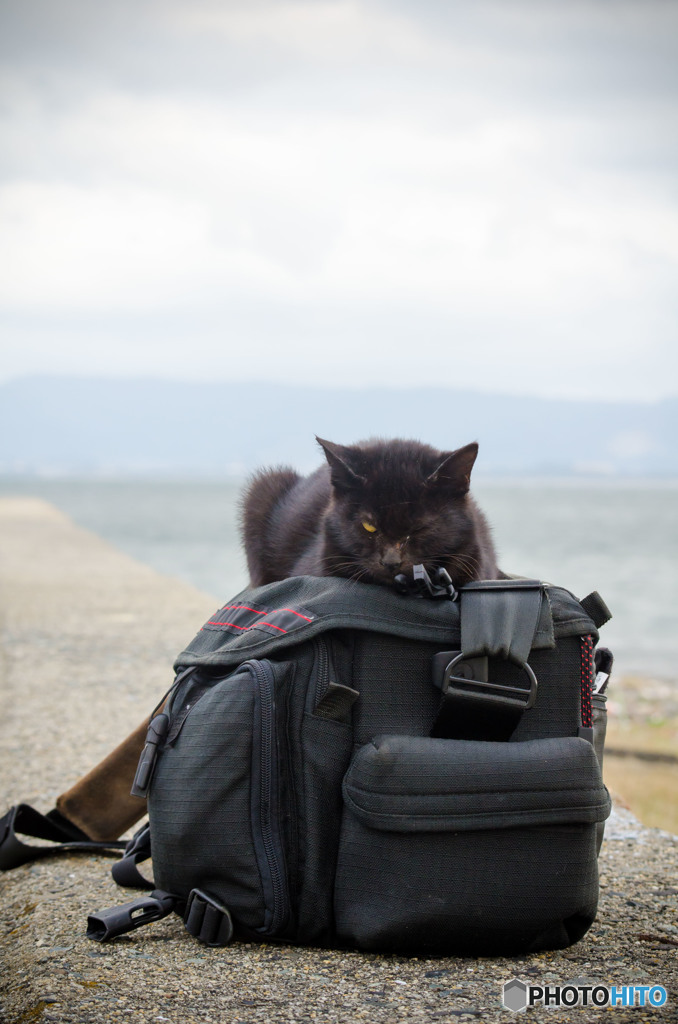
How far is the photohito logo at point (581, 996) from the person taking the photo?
1655 millimetres

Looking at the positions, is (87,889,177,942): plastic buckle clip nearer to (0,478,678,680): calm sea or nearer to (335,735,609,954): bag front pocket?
(335,735,609,954): bag front pocket

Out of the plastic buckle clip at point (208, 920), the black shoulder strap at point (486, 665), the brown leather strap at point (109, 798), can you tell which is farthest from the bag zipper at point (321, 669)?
the brown leather strap at point (109, 798)

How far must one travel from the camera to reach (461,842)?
177 cm

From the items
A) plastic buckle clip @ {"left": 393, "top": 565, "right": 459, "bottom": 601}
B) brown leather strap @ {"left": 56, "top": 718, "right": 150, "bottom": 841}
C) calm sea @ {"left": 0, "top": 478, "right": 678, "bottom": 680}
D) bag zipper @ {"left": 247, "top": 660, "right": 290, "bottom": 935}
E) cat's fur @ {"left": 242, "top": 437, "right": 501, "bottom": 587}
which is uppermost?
cat's fur @ {"left": 242, "top": 437, "right": 501, "bottom": 587}

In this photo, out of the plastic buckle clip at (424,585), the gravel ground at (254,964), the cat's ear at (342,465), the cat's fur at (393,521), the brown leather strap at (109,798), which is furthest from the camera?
the brown leather strap at (109,798)

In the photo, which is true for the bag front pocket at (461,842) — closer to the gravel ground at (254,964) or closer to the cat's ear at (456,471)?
the gravel ground at (254,964)

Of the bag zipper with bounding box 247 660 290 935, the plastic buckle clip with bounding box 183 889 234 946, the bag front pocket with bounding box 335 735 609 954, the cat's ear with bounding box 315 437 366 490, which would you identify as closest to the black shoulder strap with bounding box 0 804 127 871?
the plastic buckle clip with bounding box 183 889 234 946

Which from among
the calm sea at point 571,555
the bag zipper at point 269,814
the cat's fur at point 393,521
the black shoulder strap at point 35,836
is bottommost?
the calm sea at point 571,555

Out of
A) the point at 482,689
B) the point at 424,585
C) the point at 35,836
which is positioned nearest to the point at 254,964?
the point at 482,689

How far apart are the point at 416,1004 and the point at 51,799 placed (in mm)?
2158

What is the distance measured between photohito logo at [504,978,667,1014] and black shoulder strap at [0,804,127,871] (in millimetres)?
1443

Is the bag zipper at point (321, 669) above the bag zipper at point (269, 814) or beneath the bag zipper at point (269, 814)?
above

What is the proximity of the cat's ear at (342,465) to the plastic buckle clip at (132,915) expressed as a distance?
1211 millimetres

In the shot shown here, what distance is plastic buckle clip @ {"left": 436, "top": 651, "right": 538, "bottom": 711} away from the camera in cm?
182
